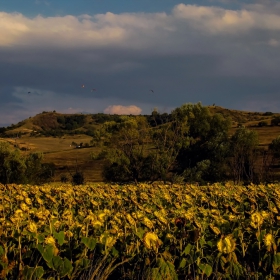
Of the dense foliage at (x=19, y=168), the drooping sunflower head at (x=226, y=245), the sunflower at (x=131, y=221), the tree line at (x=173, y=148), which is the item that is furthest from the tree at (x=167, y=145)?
the drooping sunflower head at (x=226, y=245)

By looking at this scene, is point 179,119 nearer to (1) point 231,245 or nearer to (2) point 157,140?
(2) point 157,140

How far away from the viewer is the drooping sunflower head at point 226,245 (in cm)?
524

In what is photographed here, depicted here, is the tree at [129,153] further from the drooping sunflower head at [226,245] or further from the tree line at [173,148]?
the drooping sunflower head at [226,245]

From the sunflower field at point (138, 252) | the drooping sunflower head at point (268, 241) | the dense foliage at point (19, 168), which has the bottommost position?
the dense foliage at point (19, 168)

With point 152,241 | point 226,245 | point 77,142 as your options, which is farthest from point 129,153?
point 77,142

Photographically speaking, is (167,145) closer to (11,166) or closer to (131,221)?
(11,166)

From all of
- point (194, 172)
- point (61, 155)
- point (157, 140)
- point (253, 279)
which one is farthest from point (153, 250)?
point (61, 155)

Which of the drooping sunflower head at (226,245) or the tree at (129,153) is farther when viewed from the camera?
the tree at (129,153)

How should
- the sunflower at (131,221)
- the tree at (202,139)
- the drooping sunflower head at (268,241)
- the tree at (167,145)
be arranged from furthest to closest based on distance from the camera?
the tree at (202,139), the tree at (167,145), the sunflower at (131,221), the drooping sunflower head at (268,241)

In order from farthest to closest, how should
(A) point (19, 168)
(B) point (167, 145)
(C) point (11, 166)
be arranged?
(B) point (167, 145)
(C) point (11, 166)
(A) point (19, 168)

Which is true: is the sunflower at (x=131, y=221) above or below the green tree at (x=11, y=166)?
above

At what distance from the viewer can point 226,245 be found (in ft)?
17.2

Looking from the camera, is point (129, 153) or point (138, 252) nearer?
point (138, 252)

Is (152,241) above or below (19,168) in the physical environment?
above
